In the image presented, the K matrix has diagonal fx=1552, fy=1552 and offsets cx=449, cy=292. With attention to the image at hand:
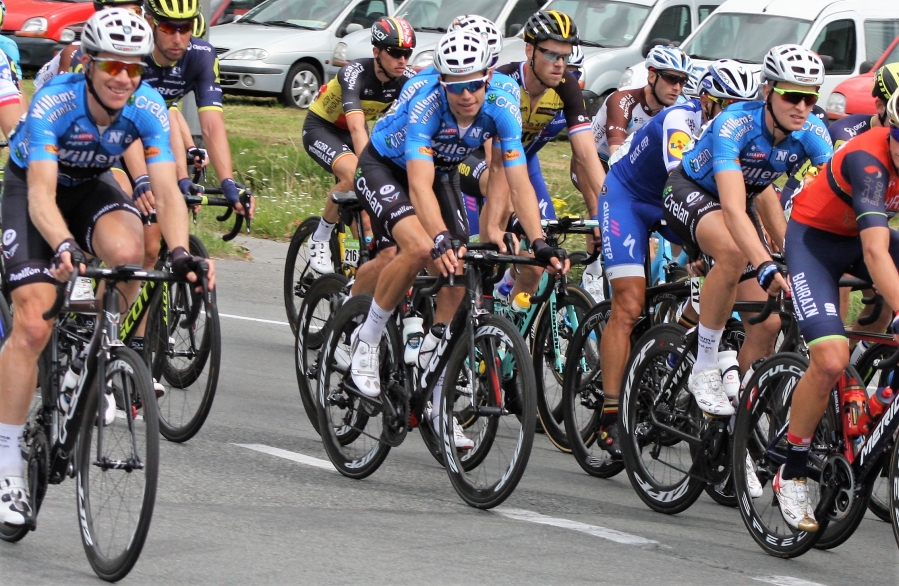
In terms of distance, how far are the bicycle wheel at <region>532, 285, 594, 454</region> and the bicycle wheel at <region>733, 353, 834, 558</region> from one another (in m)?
1.83

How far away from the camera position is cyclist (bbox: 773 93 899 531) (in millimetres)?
6129

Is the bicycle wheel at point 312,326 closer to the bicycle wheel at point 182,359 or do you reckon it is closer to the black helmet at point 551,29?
the bicycle wheel at point 182,359

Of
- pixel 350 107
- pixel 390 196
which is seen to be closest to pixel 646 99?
pixel 350 107

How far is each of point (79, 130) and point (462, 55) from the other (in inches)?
75.0

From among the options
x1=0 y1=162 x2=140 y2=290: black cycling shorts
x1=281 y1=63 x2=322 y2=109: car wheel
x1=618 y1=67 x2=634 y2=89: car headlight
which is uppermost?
x1=0 y1=162 x2=140 y2=290: black cycling shorts

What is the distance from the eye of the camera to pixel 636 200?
8328 mm

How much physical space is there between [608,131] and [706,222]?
3645 millimetres

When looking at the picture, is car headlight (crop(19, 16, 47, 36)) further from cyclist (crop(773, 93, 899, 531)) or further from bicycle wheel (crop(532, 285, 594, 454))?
cyclist (crop(773, 93, 899, 531))

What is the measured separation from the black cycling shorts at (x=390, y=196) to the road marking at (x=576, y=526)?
1483 millimetres

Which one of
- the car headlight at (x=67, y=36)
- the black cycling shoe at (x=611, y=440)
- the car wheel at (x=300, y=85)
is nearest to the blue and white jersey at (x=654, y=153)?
the black cycling shoe at (x=611, y=440)

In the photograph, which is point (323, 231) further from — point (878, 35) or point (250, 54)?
point (250, 54)

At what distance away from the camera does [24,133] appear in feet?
21.3

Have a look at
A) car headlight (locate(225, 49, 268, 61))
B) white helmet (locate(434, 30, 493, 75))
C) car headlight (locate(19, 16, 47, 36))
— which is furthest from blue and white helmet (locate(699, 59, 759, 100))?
car headlight (locate(19, 16, 47, 36))

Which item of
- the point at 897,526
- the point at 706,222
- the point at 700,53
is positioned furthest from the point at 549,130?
the point at 700,53
